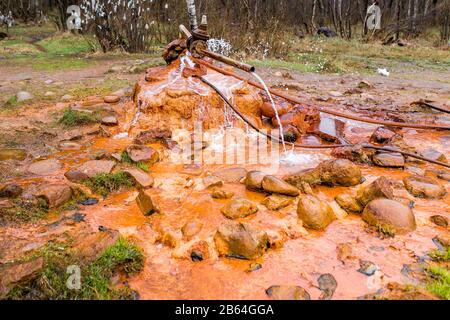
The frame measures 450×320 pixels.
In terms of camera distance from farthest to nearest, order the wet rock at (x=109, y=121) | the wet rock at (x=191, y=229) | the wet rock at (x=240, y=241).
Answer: the wet rock at (x=109, y=121) → the wet rock at (x=191, y=229) → the wet rock at (x=240, y=241)

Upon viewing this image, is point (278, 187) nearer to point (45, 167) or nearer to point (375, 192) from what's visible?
point (375, 192)

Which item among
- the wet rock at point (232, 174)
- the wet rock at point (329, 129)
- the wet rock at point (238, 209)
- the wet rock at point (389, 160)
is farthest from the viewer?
the wet rock at point (329, 129)

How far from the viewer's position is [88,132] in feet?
15.3

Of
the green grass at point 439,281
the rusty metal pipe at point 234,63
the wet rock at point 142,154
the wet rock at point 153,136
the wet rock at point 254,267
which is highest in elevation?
the rusty metal pipe at point 234,63

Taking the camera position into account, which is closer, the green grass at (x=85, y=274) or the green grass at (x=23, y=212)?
the green grass at (x=85, y=274)

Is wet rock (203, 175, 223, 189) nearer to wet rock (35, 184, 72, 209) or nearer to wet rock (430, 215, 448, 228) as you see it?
wet rock (35, 184, 72, 209)

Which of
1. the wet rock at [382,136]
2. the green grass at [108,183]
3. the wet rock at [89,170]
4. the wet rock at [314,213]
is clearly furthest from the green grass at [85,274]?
the wet rock at [382,136]

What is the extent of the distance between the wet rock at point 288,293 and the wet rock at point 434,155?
2.59m

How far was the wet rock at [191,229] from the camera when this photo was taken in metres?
2.70

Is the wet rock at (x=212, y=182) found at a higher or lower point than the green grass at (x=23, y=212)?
higher

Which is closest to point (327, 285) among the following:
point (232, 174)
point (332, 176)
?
point (332, 176)

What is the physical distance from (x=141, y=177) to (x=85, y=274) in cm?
135

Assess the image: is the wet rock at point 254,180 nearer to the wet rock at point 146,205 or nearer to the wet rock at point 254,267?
the wet rock at point 146,205
